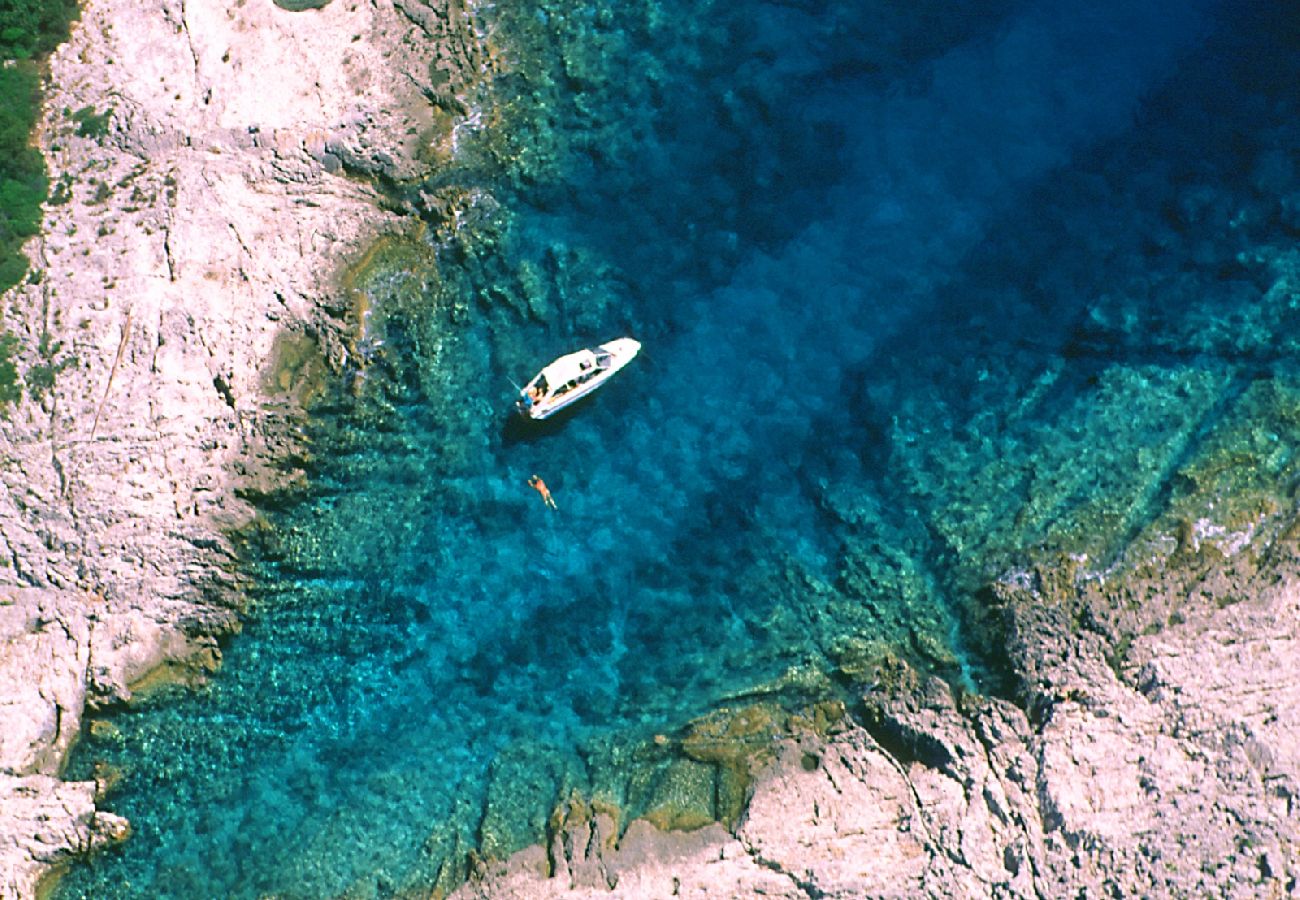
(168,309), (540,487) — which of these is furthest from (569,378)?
(168,309)

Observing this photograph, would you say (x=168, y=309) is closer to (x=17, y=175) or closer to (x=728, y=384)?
(x=17, y=175)

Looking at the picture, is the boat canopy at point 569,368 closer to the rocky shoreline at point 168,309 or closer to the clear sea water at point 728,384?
the clear sea water at point 728,384

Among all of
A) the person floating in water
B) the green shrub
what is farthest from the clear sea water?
the green shrub

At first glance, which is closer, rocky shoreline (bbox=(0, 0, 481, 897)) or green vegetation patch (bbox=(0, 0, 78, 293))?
rocky shoreline (bbox=(0, 0, 481, 897))

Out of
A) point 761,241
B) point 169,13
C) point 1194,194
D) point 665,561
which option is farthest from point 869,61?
point 169,13

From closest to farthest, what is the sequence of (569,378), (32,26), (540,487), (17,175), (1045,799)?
(1045,799) < (569,378) < (17,175) < (540,487) < (32,26)

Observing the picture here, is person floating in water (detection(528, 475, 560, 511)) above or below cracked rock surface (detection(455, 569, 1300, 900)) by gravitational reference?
above

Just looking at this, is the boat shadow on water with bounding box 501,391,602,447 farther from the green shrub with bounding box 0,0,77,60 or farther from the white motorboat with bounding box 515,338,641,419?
the green shrub with bounding box 0,0,77,60
